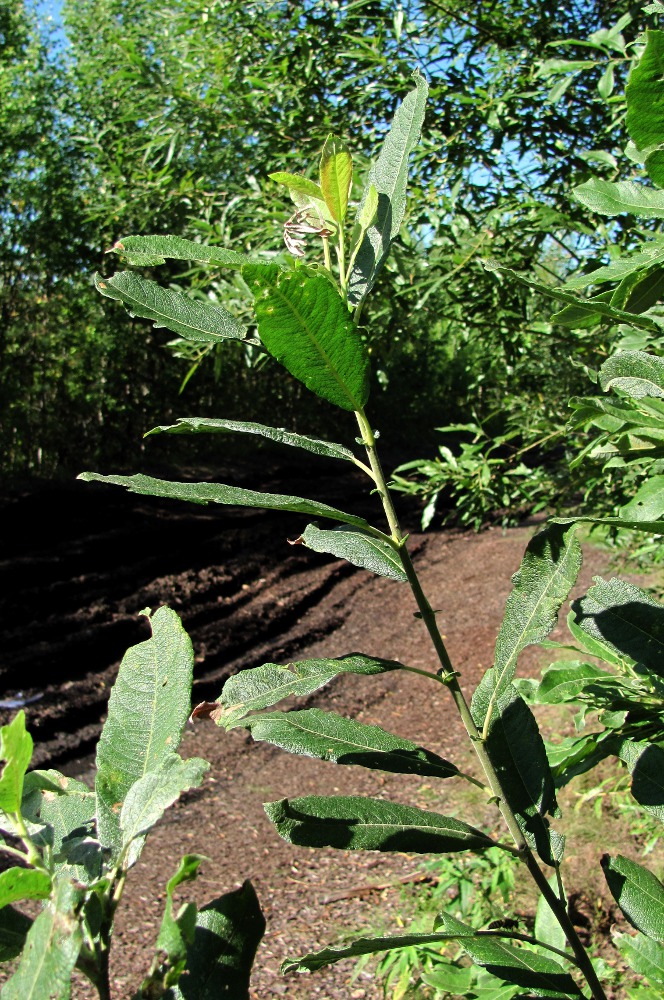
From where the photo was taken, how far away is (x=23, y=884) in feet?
1.43

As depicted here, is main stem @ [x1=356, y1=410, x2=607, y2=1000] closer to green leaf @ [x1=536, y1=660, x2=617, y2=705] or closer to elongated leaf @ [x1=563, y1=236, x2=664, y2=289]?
elongated leaf @ [x1=563, y1=236, x2=664, y2=289]

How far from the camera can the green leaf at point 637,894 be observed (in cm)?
76

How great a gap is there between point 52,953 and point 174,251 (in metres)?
0.51

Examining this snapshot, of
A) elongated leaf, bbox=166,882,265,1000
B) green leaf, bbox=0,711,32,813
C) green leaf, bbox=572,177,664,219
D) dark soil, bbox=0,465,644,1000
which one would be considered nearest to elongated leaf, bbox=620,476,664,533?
green leaf, bbox=572,177,664,219

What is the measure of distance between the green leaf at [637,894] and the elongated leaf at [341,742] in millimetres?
219

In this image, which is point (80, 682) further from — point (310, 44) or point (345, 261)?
point (345, 261)

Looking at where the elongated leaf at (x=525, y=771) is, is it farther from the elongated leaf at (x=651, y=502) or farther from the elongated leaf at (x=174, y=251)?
the elongated leaf at (x=174, y=251)

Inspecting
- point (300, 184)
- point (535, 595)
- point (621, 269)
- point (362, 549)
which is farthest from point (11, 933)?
point (621, 269)

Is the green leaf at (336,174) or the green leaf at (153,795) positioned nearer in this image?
the green leaf at (153,795)

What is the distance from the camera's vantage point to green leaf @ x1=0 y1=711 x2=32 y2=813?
441 mm

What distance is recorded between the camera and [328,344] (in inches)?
24.6

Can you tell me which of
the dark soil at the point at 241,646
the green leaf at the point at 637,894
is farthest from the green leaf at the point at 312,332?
the dark soil at the point at 241,646

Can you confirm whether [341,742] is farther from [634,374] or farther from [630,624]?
[634,374]

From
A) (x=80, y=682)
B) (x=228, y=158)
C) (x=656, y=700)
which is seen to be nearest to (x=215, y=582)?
(x=80, y=682)
